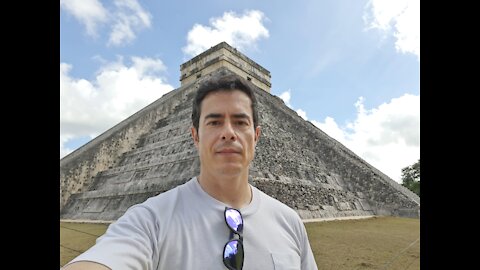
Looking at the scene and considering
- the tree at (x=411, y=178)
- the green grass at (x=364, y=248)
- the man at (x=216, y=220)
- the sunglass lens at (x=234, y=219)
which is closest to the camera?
the man at (x=216, y=220)

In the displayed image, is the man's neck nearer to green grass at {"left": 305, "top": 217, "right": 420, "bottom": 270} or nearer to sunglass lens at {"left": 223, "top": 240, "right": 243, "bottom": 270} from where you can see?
sunglass lens at {"left": 223, "top": 240, "right": 243, "bottom": 270}

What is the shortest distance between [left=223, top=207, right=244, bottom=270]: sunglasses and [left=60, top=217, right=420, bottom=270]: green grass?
14.0 feet

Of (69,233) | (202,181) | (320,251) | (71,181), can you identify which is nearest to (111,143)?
(71,181)

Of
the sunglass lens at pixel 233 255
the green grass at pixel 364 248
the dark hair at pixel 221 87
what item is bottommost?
the green grass at pixel 364 248

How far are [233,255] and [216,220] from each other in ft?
0.54

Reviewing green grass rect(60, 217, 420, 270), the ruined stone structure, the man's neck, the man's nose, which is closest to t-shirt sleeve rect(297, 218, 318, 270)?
the man's neck

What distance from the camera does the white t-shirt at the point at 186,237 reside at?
1.08 metres

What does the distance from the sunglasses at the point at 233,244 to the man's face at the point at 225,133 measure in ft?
0.61

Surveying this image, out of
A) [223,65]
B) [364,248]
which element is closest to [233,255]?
[364,248]

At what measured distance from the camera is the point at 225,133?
4.43ft

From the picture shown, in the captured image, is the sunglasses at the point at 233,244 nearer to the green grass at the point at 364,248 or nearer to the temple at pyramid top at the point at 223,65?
the green grass at the point at 364,248

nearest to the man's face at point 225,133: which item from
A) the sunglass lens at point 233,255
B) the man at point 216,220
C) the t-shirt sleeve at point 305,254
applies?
the man at point 216,220

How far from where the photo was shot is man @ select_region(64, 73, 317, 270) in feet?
3.68
